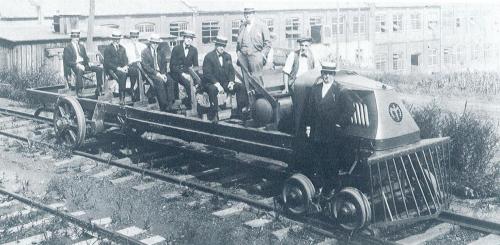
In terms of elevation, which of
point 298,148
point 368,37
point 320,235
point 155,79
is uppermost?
point 368,37

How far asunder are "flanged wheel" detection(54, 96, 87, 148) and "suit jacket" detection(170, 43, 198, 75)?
2.21 m

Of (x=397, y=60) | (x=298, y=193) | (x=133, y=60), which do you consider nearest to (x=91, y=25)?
(x=133, y=60)

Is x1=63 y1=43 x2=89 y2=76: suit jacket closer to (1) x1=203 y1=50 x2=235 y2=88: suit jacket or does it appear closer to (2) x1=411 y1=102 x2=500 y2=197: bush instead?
(1) x1=203 y1=50 x2=235 y2=88: suit jacket

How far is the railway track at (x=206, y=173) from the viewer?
7.14 m

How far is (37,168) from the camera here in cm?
1030

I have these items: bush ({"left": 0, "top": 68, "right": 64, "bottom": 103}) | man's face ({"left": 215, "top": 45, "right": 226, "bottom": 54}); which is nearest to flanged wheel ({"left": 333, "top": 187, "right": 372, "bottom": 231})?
man's face ({"left": 215, "top": 45, "right": 226, "bottom": 54})

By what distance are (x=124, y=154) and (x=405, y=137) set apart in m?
5.80

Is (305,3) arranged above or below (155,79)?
above

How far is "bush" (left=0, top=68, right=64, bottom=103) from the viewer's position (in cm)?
1822

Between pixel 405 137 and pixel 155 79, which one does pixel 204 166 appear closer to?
pixel 155 79

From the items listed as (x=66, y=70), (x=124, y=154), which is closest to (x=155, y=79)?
(x=124, y=154)

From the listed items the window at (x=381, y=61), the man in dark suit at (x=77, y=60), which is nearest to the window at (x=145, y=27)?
the window at (x=381, y=61)

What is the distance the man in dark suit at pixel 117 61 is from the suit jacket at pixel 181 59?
1.48 meters

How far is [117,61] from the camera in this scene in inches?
440
